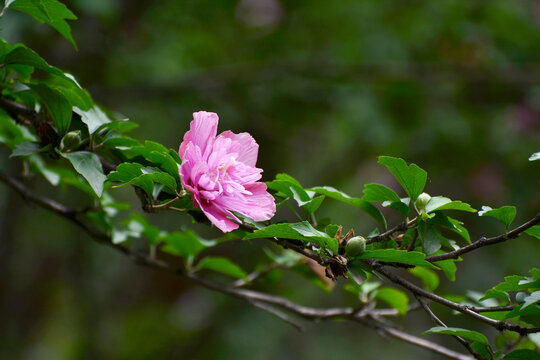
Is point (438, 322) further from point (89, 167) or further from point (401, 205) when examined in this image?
point (89, 167)

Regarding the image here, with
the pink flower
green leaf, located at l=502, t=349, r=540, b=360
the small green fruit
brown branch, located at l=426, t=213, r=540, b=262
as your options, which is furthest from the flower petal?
green leaf, located at l=502, t=349, r=540, b=360

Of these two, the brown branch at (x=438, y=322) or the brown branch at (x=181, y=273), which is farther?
the brown branch at (x=181, y=273)

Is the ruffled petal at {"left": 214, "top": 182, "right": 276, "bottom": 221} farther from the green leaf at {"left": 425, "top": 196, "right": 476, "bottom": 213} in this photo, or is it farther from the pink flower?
the green leaf at {"left": 425, "top": 196, "right": 476, "bottom": 213}

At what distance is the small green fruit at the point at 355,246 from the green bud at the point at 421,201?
91mm

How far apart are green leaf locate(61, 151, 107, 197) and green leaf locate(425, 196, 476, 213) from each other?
1.28 ft

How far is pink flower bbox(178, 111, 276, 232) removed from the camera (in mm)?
587

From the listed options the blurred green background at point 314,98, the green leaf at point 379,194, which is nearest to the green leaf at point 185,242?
the green leaf at point 379,194

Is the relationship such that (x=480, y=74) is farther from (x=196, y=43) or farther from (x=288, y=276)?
(x=288, y=276)

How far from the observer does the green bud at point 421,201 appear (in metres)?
0.61

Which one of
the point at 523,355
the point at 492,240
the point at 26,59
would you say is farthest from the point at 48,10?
the point at 523,355

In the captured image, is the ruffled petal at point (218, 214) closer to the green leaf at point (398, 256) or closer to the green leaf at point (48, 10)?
the green leaf at point (398, 256)

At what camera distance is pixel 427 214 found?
60 centimetres

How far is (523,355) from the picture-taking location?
24.0 inches

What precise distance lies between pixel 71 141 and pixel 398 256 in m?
0.44
